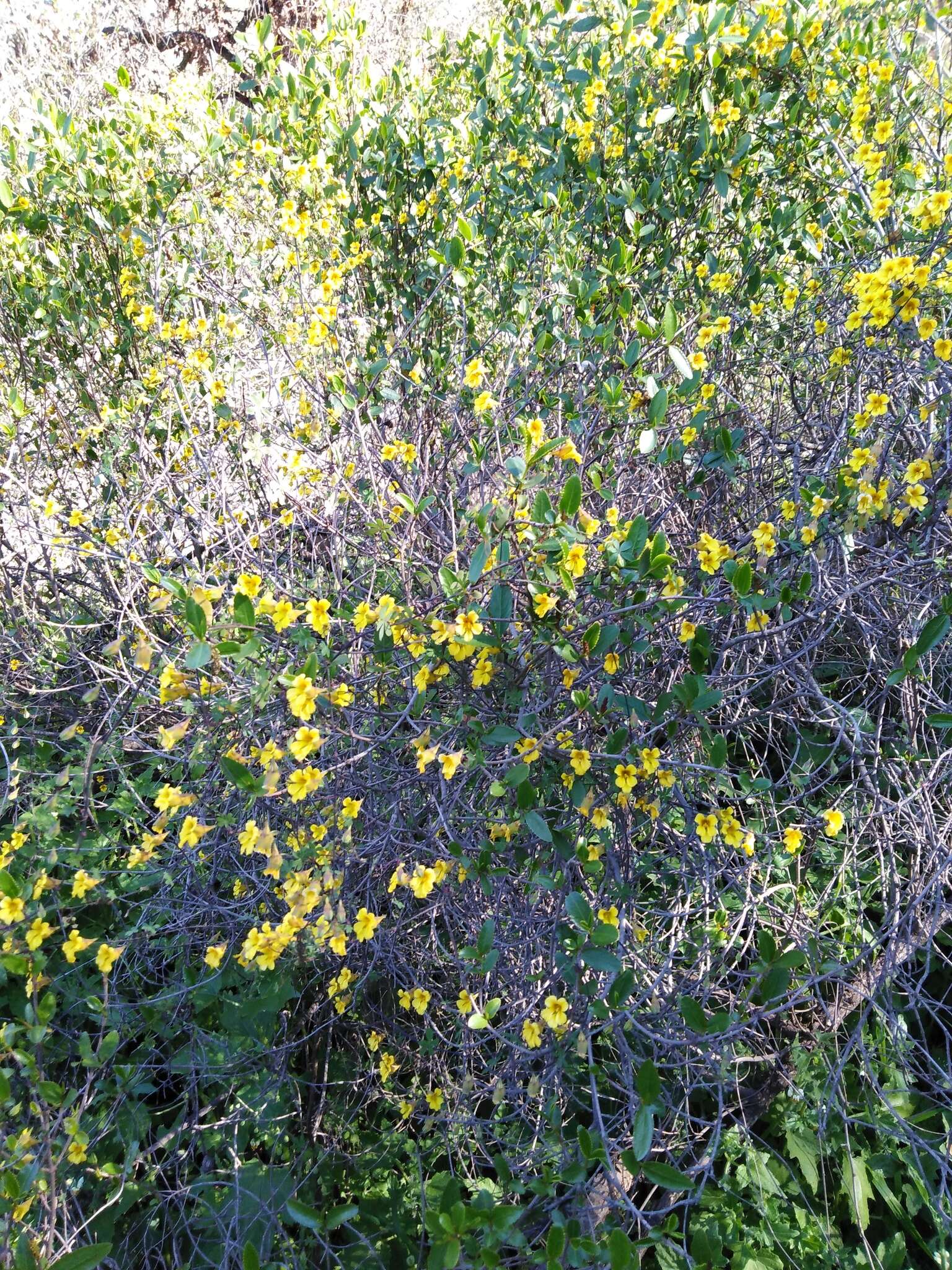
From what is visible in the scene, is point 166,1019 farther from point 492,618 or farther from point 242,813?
point 492,618

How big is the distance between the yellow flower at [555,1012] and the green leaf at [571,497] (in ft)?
3.08

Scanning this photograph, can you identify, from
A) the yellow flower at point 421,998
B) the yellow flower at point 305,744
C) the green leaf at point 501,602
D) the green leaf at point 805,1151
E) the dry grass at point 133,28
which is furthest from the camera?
the dry grass at point 133,28

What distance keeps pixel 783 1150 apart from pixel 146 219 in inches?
144

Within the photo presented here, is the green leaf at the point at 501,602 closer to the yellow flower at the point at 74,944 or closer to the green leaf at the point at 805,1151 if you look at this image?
the yellow flower at the point at 74,944

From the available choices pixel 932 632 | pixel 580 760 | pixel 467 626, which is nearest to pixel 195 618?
pixel 467 626

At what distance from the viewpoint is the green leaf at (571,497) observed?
4.66 feet

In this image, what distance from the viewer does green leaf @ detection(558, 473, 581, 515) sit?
1.42 metres

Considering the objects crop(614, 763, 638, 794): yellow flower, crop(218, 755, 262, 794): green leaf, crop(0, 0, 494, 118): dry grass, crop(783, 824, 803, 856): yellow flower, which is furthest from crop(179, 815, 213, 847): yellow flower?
crop(0, 0, 494, 118): dry grass

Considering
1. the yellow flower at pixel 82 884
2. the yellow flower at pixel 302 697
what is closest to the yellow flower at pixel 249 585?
the yellow flower at pixel 302 697

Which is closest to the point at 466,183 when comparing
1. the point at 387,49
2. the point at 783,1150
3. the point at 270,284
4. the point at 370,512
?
the point at 270,284

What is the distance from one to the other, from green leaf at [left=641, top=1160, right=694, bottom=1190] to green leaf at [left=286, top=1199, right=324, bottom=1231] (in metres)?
0.60

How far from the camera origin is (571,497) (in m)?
1.44

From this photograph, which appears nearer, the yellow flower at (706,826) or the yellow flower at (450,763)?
the yellow flower at (450,763)

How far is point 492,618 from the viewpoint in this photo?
1399 millimetres
